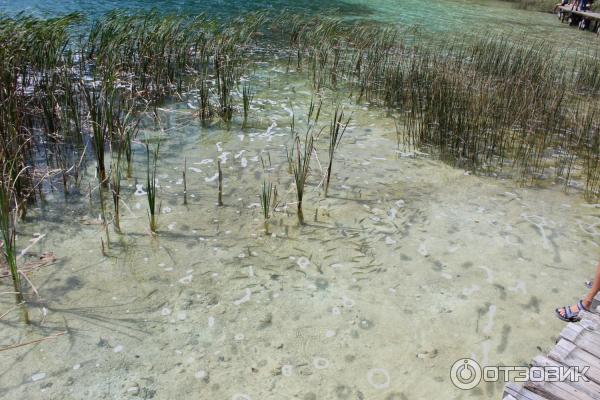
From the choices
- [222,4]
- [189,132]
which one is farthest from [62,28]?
[222,4]

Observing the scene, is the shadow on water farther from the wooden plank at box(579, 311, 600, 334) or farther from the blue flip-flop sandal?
the wooden plank at box(579, 311, 600, 334)

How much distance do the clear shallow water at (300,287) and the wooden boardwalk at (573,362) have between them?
543mm

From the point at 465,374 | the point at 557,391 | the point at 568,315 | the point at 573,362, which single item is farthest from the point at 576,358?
the point at 568,315

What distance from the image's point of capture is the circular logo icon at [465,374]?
3.16 m

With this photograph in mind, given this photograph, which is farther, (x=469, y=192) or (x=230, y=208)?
(x=469, y=192)

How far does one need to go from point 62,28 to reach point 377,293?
662 centimetres

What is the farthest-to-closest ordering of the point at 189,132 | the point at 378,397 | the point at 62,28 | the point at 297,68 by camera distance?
the point at 297,68, the point at 62,28, the point at 189,132, the point at 378,397

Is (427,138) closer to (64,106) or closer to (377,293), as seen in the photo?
(377,293)

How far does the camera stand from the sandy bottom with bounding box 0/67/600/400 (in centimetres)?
311

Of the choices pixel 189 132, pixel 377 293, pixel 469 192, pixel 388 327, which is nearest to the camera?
pixel 388 327

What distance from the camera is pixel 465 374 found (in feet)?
10.6

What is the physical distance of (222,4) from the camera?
17.2 m

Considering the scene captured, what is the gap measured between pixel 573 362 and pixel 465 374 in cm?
72

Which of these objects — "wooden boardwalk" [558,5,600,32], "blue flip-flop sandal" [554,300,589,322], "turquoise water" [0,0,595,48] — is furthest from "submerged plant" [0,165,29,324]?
"wooden boardwalk" [558,5,600,32]
